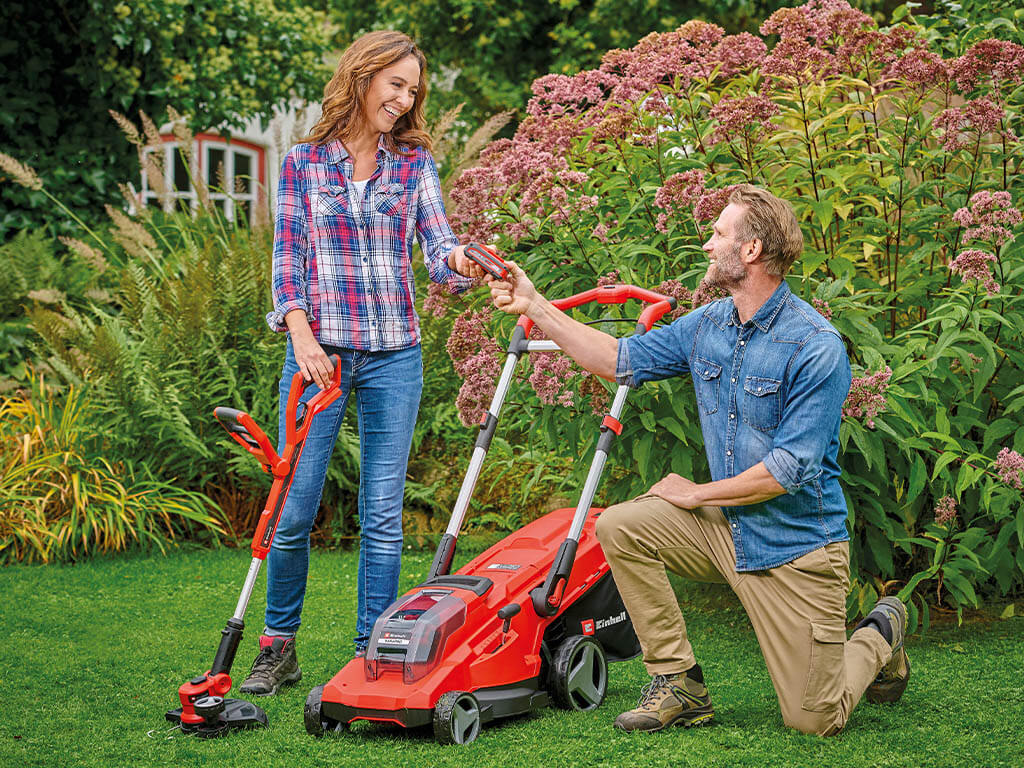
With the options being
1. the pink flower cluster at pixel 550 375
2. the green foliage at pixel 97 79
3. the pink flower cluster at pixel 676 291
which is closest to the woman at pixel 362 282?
the pink flower cluster at pixel 550 375

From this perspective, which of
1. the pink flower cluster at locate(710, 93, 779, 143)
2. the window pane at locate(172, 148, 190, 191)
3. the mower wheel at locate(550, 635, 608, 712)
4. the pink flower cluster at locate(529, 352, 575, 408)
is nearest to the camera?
the mower wheel at locate(550, 635, 608, 712)

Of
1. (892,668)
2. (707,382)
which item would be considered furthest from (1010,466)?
(707,382)

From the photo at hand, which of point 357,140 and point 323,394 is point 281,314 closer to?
point 323,394

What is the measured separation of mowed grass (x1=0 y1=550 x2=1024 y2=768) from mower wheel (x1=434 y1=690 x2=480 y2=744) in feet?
0.13

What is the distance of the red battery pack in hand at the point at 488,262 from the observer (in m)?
3.38

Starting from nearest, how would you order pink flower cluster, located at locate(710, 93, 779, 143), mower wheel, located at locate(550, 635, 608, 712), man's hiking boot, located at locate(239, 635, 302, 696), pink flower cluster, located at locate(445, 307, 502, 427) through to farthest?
mower wheel, located at locate(550, 635, 608, 712)
man's hiking boot, located at locate(239, 635, 302, 696)
pink flower cluster, located at locate(710, 93, 779, 143)
pink flower cluster, located at locate(445, 307, 502, 427)

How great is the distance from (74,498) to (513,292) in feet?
11.2

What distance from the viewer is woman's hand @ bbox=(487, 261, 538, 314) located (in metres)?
3.43

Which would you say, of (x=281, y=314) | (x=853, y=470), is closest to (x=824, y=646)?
(x=853, y=470)

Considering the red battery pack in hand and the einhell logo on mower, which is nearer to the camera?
the red battery pack in hand

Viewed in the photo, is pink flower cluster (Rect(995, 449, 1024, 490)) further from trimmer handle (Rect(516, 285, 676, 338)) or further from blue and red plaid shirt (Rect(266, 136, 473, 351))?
blue and red plaid shirt (Rect(266, 136, 473, 351))

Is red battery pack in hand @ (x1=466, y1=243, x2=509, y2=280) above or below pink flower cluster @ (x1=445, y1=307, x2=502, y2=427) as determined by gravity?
above

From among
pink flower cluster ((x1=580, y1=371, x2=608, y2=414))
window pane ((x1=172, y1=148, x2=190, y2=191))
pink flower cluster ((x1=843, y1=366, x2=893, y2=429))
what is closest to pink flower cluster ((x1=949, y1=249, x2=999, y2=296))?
pink flower cluster ((x1=843, y1=366, x2=893, y2=429))

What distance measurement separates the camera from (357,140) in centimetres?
370
